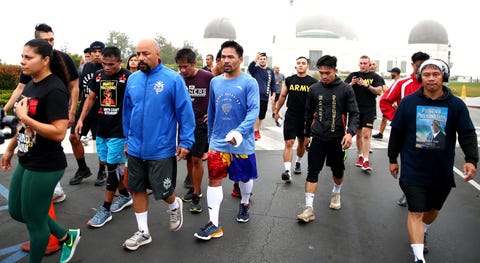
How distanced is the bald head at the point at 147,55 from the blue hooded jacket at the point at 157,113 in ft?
0.23

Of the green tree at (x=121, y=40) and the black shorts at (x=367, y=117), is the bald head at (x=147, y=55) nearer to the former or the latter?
the black shorts at (x=367, y=117)

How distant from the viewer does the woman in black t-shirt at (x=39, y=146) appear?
9.39ft

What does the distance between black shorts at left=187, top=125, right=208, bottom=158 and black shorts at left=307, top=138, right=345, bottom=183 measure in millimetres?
1357

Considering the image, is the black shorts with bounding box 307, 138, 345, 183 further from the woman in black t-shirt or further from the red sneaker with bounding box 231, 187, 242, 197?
the woman in black t-shirt

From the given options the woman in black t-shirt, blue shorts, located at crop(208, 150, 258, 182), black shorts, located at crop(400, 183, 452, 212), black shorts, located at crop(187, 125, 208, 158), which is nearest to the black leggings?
the woman in black t-shirt

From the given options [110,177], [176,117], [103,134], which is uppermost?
[176,117]

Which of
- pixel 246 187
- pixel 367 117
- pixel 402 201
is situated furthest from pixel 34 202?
pixel 367 117

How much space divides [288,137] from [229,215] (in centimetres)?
196

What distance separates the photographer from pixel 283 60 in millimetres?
67938

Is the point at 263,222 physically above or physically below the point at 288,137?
below

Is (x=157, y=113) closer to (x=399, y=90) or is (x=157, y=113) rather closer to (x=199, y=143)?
(x=199, y=143)

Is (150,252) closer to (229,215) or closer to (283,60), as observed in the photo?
(229,215)

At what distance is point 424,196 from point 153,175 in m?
2.44

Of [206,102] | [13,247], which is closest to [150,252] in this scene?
[13,247]
